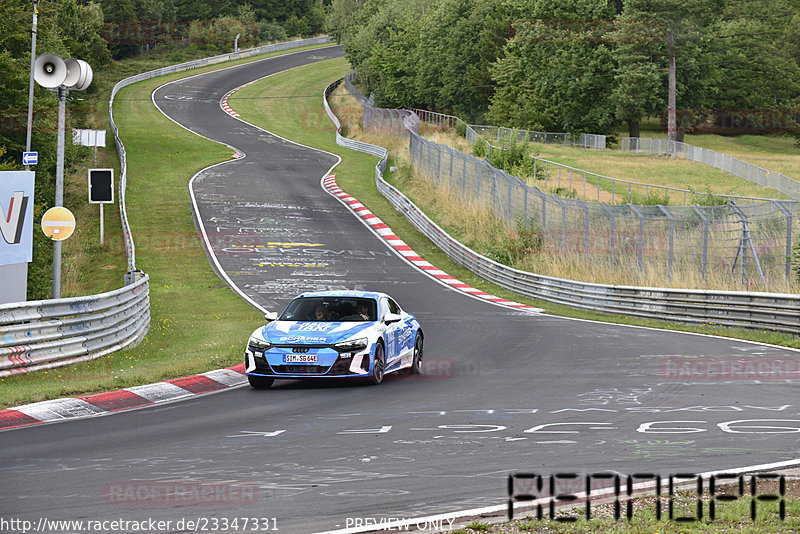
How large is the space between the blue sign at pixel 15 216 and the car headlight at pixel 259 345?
16.9 feet

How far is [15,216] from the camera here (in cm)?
1647

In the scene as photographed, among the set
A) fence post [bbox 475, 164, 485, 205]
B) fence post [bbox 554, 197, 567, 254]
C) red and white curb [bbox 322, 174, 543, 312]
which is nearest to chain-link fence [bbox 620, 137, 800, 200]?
fence post [bbox 475, 164, 485, 205]

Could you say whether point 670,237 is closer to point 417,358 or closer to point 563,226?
point 563,226

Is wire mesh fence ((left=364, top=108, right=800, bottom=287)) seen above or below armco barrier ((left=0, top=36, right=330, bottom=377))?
above

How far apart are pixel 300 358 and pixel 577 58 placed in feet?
236

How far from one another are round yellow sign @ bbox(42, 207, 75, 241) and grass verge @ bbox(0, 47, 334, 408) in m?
2.23

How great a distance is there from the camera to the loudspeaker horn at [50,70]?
624 inches

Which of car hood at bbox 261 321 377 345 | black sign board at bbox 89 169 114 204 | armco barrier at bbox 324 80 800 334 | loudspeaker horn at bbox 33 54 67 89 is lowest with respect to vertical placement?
armco barrier at bbox 324 80 800 334

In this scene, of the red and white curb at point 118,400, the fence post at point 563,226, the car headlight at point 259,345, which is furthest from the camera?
the fence post at point 563,226

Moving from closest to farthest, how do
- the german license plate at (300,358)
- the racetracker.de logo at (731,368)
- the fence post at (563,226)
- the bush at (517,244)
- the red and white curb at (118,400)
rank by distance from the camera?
the red and white curb at (118,400), the german license plate at (300,358), the racetracker.de logo at (731,368), the fence post at (563,226), the bush at (517,244)

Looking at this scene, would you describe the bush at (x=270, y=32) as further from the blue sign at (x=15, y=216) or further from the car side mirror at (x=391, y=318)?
the car side mirror at (x=391, y=318)

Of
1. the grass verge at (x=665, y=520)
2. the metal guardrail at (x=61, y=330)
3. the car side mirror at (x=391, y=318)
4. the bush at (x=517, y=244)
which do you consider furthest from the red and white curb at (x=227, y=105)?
the grass verge at (x=665, y=520)

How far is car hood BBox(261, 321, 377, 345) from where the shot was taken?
45.1 ft

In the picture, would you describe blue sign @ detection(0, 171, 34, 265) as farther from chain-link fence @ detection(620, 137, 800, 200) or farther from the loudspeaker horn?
chain-link fence @ detection(620, 137, 800, 200)
